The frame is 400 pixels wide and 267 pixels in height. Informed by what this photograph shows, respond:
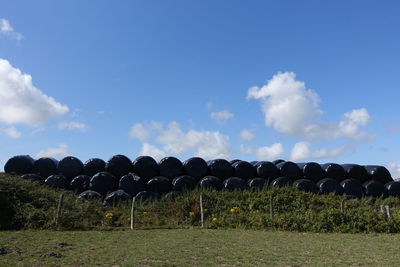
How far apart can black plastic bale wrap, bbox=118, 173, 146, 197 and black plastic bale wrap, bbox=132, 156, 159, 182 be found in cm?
46

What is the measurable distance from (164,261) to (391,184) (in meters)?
16.7

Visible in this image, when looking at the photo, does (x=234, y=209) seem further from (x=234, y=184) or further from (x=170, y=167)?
(x=170, y=167)

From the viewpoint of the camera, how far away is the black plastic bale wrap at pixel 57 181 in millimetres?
16906

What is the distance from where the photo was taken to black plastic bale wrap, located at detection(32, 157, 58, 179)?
17.6m

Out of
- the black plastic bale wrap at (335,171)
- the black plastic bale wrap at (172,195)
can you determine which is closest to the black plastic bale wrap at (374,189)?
the black plastic bale wrap at (335,171)

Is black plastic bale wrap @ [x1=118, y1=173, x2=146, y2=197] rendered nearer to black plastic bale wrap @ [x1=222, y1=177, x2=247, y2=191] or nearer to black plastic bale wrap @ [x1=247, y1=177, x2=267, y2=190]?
black plastic bale wrap @ [x1=222, y1=177, x2=247, y2=191]

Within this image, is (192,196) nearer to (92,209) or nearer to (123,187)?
(123,187)

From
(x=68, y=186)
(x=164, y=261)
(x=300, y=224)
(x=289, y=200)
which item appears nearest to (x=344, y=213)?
(x=300, y=224)

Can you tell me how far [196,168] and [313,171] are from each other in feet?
20.4

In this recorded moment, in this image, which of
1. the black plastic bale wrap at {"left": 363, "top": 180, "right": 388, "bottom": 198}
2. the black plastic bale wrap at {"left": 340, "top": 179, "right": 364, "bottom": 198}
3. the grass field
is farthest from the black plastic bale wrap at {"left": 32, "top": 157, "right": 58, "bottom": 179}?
the black plastic bale wrap at {"left": 363, "top": 180, "right": 388, "bottom": 198}

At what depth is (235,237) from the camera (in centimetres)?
1108

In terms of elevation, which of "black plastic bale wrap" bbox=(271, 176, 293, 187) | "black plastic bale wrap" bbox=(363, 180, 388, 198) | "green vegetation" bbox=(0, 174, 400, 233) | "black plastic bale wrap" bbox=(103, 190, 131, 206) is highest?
"black plastic bale wrap" bbox=(271, 176, 293, 187)

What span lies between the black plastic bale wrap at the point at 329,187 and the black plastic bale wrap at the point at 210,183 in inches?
204

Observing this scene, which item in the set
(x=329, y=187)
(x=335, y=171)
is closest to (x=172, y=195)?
(x=329, y=187)
